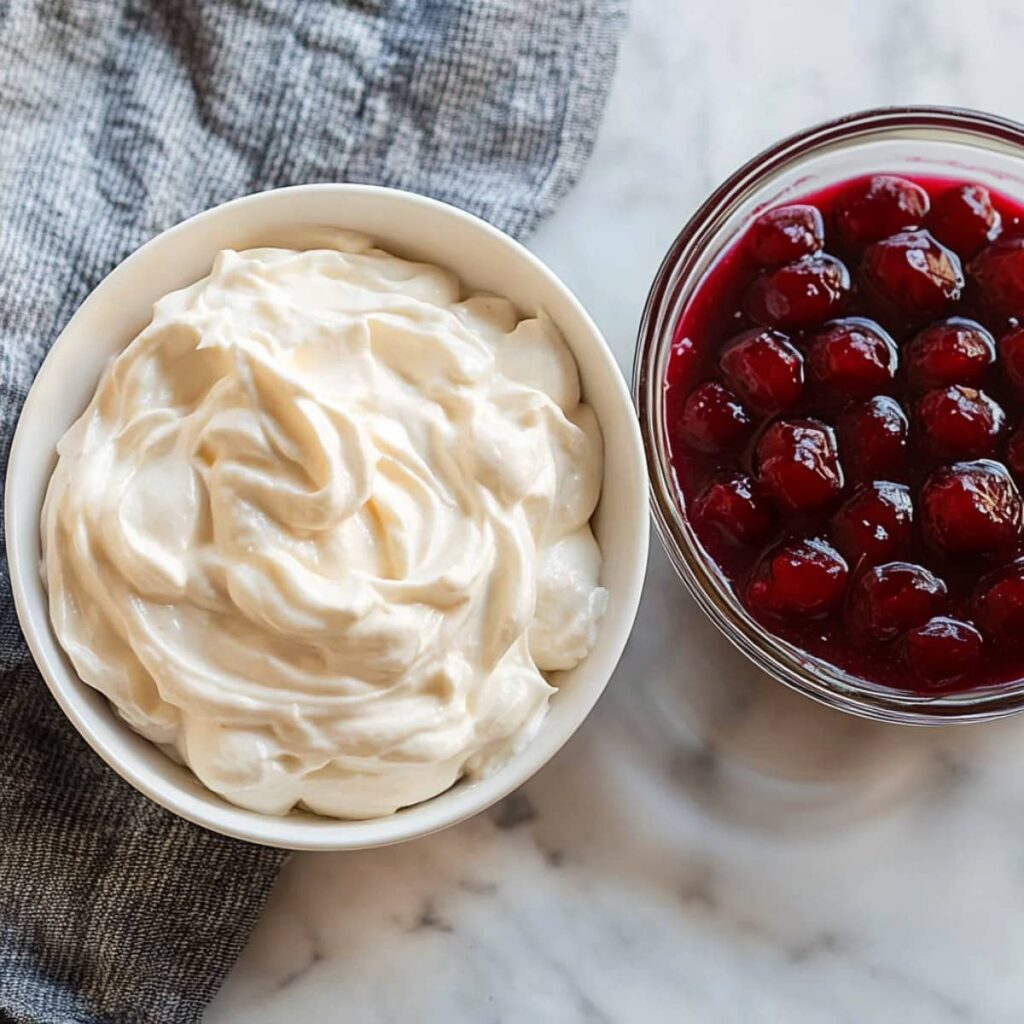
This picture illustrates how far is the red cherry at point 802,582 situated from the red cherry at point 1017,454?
0.17m

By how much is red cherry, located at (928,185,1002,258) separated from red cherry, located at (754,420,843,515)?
218 mm

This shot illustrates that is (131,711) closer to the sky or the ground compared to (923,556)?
closer to the ground

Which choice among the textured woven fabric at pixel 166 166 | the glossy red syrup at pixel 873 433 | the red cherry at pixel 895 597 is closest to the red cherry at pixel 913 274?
the glossy red syrup at pixel 873 433

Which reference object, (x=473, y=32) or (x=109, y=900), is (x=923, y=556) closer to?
(x=473, y=32)

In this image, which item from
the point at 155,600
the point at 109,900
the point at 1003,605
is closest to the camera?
the point at 155,600

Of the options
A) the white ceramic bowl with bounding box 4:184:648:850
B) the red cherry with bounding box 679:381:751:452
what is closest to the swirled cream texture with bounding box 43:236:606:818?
the white ceramic bowl with bounding box 4:184:648:850

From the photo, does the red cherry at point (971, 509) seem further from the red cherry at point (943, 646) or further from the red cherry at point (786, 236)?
the red cherry at point (786, 236)

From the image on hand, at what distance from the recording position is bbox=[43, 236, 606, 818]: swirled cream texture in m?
1.11

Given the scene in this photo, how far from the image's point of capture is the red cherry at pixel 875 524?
1234 mm

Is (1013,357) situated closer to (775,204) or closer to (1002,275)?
(1002,275)

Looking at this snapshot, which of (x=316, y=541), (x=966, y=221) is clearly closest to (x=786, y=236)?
(x=966, y=221)

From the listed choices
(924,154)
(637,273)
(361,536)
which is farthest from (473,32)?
(361,536)

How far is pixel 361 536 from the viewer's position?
1.15 metres

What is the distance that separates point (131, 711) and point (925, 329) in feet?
2.54
